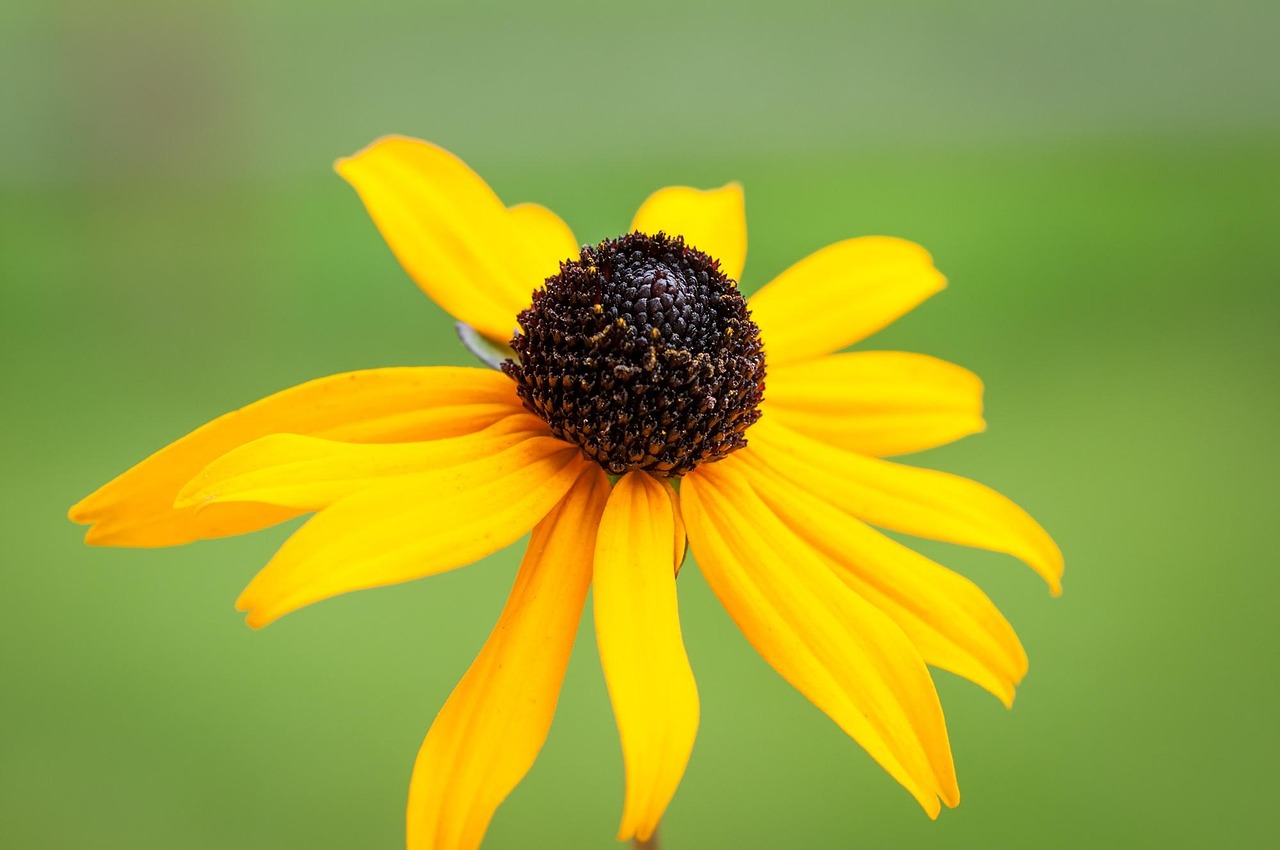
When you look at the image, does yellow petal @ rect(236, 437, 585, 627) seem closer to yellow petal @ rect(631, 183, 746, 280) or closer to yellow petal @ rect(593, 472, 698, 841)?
yellow petal @ rect(593, 472, 698, 841)

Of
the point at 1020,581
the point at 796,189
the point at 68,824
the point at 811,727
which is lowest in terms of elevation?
the point at 68,824

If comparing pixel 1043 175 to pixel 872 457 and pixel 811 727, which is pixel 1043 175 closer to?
pixel 811 727

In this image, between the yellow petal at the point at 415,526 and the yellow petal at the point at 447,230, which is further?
the yellow petal at the point at 447,230

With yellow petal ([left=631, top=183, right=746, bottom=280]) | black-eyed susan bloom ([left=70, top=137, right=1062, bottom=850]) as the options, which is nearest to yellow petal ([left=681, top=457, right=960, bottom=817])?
black-eyed susan bloom ([left=70, top=137, right=1062, bottom=850])

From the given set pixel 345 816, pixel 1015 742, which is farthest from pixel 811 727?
pixel 345 816

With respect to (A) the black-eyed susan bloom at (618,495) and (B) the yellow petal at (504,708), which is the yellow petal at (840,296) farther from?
(B) the yellow petal at (504,708)

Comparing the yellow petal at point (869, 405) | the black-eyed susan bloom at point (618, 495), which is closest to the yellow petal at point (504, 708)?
the black-eyed susan bloom at point (618, 495)

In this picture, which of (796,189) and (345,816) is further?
(796,189)
